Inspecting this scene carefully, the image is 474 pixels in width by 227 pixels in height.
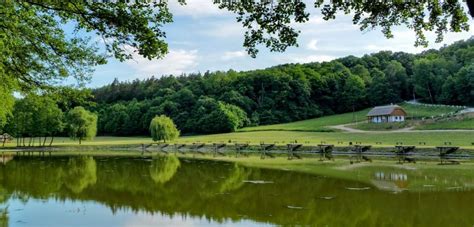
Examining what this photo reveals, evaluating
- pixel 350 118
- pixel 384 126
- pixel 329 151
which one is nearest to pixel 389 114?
pixel 384 126

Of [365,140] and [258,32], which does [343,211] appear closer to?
[258,32]

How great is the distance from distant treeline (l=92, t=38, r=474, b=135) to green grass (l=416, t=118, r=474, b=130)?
23115 mm

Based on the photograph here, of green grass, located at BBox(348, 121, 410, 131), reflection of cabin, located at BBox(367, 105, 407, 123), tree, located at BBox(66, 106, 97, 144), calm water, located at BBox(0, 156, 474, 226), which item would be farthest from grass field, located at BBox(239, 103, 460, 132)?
calm water, located at BBox(0, 156, 474, 226)

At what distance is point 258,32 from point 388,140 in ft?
162

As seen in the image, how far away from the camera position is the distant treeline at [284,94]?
9181 cm

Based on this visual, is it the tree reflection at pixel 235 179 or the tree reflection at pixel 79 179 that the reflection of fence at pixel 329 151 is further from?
the tree reflection at pixel 79 179

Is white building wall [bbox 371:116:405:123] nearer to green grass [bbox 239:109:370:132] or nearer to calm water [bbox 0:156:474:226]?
green grass [bbox 239:109:370:132]

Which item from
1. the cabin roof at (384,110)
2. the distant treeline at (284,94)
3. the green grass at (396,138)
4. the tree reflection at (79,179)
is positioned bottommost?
the tree reflection at (79,179)

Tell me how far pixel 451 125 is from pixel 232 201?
5384 cm

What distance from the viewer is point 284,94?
339 feet

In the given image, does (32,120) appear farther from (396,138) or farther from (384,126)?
(384,126)

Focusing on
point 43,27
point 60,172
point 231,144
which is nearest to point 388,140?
point 231,144

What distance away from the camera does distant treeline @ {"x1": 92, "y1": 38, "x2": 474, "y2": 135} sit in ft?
301

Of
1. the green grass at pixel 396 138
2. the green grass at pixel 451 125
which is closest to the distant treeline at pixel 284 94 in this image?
the green grass at pixel 451 125
